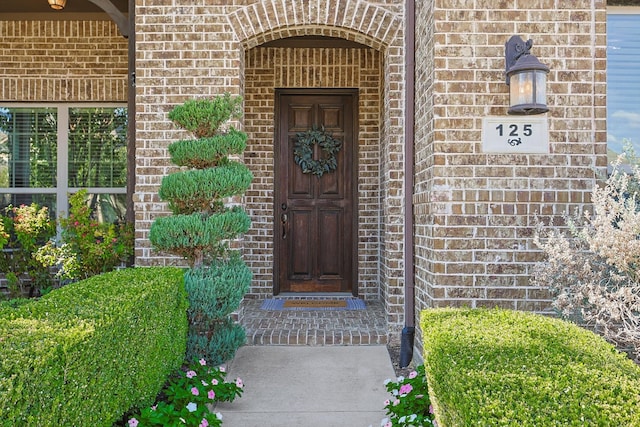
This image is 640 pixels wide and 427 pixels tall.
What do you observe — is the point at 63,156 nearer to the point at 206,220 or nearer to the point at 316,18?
the point at 206,220

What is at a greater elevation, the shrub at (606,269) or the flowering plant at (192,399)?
the shrub at (606,269)

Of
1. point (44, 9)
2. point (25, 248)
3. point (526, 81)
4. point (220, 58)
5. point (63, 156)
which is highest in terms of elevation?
point (44, 9)

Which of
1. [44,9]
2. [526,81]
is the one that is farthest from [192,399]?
[44,9]

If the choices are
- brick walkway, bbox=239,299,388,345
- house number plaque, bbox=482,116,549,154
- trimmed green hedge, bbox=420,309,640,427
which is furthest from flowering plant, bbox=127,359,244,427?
house number plaque, bbox=482,116,549,154

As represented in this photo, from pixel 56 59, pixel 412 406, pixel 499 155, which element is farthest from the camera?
pixel 56 59

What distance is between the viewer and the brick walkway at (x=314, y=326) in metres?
4.61

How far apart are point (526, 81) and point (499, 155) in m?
0.50

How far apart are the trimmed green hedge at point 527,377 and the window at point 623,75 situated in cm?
251

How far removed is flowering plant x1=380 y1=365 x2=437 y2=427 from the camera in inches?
110

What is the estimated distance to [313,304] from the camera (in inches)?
233

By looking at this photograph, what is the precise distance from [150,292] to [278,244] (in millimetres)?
3596

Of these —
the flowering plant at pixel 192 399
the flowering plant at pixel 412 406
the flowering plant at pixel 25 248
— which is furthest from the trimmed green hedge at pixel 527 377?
the flowering plant at pixel 25 248

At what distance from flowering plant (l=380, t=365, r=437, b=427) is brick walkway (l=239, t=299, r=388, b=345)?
145 cm

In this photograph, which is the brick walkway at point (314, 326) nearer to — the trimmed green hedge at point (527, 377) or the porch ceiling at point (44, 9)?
the trimmed green hedge at point (527, 377)
